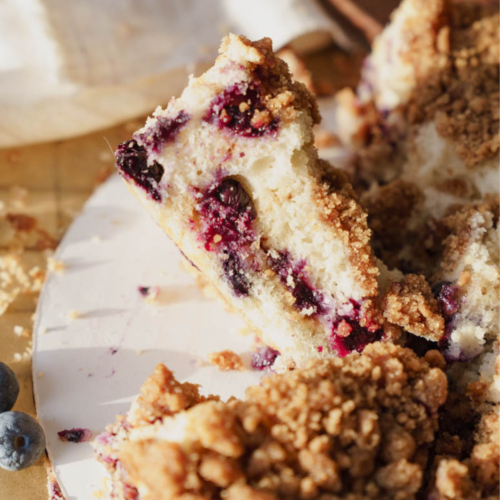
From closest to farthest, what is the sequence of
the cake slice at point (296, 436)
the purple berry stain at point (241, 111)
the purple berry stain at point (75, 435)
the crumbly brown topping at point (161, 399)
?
the cake slice at point (296, 436), the crumbly brown topping at point (161, 399), the purple berry stain at point (241, 111), the purple berry stain at point (75, 435)

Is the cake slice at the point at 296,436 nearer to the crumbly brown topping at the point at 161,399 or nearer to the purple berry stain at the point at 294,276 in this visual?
the crumbly brown topping at the point at 161,399

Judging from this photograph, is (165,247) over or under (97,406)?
over

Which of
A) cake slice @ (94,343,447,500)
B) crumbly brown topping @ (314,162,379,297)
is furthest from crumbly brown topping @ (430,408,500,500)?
crumbly brown topping @ (314,162,379,297)

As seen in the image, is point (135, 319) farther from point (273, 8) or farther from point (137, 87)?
point (273, 8)

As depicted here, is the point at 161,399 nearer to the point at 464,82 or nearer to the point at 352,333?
the point at 352,333

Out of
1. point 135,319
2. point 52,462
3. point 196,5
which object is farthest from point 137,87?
point 52,462

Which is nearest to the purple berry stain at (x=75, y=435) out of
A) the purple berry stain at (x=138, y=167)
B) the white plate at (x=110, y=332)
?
the white plate at (x=110, y=332)
